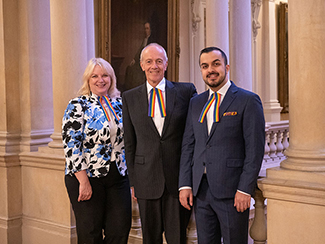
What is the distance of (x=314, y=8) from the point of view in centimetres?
303

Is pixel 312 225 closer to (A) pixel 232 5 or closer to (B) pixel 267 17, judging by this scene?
(A) pixel 232 5

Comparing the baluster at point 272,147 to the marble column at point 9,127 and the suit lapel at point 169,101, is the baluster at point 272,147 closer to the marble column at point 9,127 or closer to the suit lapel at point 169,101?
the marble column at point 9,127

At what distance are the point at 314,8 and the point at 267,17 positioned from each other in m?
11.8

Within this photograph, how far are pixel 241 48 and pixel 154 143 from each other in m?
4.99

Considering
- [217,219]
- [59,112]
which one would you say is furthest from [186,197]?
[59,112]

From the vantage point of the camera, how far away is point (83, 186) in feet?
11.3

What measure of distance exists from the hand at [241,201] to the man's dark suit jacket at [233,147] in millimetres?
36

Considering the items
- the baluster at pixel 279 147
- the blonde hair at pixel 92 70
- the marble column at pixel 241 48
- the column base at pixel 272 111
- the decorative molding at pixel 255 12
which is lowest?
the baluster at pixel 279 147

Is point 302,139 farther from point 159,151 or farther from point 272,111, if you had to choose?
point 272,111

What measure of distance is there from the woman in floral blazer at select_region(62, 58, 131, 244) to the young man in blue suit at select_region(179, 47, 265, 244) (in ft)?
2.48

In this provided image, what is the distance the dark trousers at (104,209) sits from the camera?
11.5ft

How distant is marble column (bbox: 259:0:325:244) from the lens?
9.71ft

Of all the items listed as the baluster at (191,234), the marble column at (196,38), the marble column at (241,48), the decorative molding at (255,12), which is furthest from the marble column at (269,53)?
the baluster at (191,234)

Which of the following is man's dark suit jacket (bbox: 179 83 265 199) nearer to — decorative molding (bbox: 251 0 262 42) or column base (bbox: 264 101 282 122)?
column base (bbox: 264 101 282 122)
